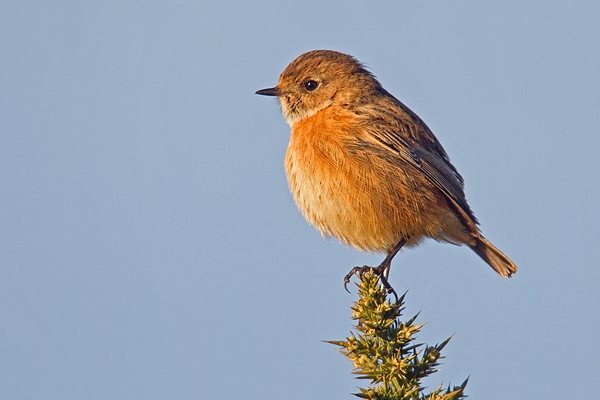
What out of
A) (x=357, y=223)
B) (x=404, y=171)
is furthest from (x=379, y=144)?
(x=357, y=223)

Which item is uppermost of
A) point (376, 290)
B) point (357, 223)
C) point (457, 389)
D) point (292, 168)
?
point (292, 168)

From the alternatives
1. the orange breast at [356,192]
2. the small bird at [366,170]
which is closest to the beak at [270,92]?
the small bird at [366,170]

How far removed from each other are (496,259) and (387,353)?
4145 millimetres

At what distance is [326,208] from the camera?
23.0 ft

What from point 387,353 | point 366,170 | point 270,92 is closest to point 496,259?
point 366,170

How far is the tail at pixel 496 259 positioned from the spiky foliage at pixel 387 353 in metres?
3.64

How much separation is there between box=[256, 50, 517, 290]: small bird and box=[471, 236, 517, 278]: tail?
0.01m

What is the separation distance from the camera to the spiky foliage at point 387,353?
12.0ft

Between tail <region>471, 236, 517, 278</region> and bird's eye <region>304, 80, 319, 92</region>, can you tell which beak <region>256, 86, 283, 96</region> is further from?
tail <region>471, 236, 517, 278</region>

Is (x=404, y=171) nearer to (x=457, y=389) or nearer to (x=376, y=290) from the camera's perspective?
(x=376, y=290)

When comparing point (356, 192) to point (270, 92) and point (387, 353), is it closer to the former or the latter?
point (270, 92)

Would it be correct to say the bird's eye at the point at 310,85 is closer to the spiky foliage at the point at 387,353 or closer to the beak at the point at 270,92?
the beak at the point at 270,92

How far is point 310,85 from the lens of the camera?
27.1 ft

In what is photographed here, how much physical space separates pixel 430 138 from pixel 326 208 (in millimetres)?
1761
